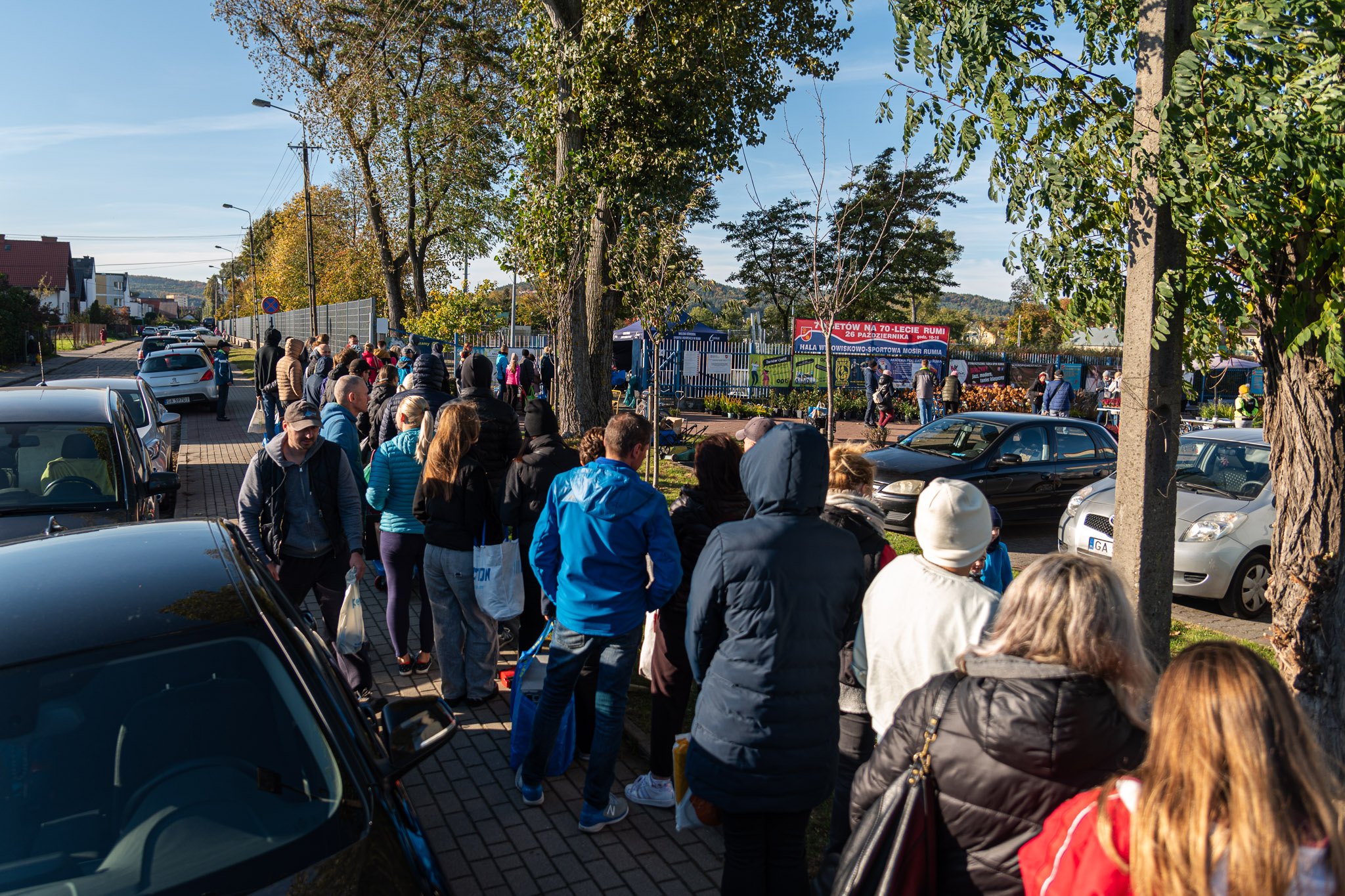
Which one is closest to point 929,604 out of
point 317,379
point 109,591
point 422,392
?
point 109,591

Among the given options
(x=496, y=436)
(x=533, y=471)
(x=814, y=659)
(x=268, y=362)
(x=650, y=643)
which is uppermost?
(x=268, y=362)

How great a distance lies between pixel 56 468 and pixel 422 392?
2.42 metres

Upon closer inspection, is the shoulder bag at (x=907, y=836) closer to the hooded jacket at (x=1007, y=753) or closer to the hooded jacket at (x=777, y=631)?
the hooded jacket at (x=1007, y=753)

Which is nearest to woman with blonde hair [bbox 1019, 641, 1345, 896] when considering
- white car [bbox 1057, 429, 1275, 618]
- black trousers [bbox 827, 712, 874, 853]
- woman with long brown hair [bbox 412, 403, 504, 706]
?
black trousers [bbox 827, 712, 874, 853]

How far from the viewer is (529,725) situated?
4375mm

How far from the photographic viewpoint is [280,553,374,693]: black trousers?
5031 mm

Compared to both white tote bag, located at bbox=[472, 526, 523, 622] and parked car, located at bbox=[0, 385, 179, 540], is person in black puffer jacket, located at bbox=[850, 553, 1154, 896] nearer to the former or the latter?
white tote bag, located at bbox=[472, 526, 523, 622]

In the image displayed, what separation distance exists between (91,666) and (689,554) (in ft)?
7.91

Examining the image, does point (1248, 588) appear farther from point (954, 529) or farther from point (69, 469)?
point (69, 469)

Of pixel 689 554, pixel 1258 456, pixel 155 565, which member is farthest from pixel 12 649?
pixel 1258 456

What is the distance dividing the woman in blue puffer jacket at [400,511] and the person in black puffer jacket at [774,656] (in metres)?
3.04

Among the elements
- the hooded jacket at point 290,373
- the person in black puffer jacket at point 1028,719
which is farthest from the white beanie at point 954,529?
the hooded jacket at point 290,373

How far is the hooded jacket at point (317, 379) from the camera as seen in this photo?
432 inches

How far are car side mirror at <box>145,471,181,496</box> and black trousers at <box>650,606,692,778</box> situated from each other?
3.69 metres
